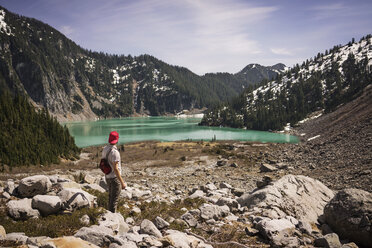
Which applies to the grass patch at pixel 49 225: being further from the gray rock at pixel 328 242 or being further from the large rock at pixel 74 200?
the gray rock at pixel 328 242

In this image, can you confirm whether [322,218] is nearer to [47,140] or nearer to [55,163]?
[55,163]

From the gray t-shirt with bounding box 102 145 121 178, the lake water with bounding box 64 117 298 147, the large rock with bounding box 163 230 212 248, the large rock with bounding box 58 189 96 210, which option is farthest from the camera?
the lake water with bounding box 64 117 298 147

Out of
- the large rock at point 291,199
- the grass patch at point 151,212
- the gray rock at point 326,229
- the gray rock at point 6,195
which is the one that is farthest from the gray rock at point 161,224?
the gray rock at point 326,229

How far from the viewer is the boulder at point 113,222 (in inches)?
274

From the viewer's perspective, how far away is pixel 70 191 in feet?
28.6

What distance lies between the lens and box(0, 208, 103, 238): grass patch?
6.30m

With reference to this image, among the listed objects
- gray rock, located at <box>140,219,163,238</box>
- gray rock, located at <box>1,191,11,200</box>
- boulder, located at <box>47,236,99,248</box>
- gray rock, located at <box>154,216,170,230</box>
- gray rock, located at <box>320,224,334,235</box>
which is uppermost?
boulder, located at <box>47,236,99,248</box>

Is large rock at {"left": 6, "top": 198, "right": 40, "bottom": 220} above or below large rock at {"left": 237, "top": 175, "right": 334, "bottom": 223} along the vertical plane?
above

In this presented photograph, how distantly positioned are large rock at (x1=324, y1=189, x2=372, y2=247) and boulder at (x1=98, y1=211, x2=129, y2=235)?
8552 millimetres

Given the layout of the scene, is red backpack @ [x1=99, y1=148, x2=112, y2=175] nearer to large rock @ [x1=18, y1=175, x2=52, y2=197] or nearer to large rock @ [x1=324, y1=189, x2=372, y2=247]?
large rock @ [x1=18, y1=175, x2=52, y2=197]

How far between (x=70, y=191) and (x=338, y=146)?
40892 mm

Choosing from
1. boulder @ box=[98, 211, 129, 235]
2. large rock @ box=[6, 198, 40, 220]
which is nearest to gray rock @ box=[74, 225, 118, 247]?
boulder @ box=[98, 211, 129, 235]

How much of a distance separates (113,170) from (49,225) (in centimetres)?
241

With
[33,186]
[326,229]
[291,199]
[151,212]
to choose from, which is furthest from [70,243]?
[291,199]
